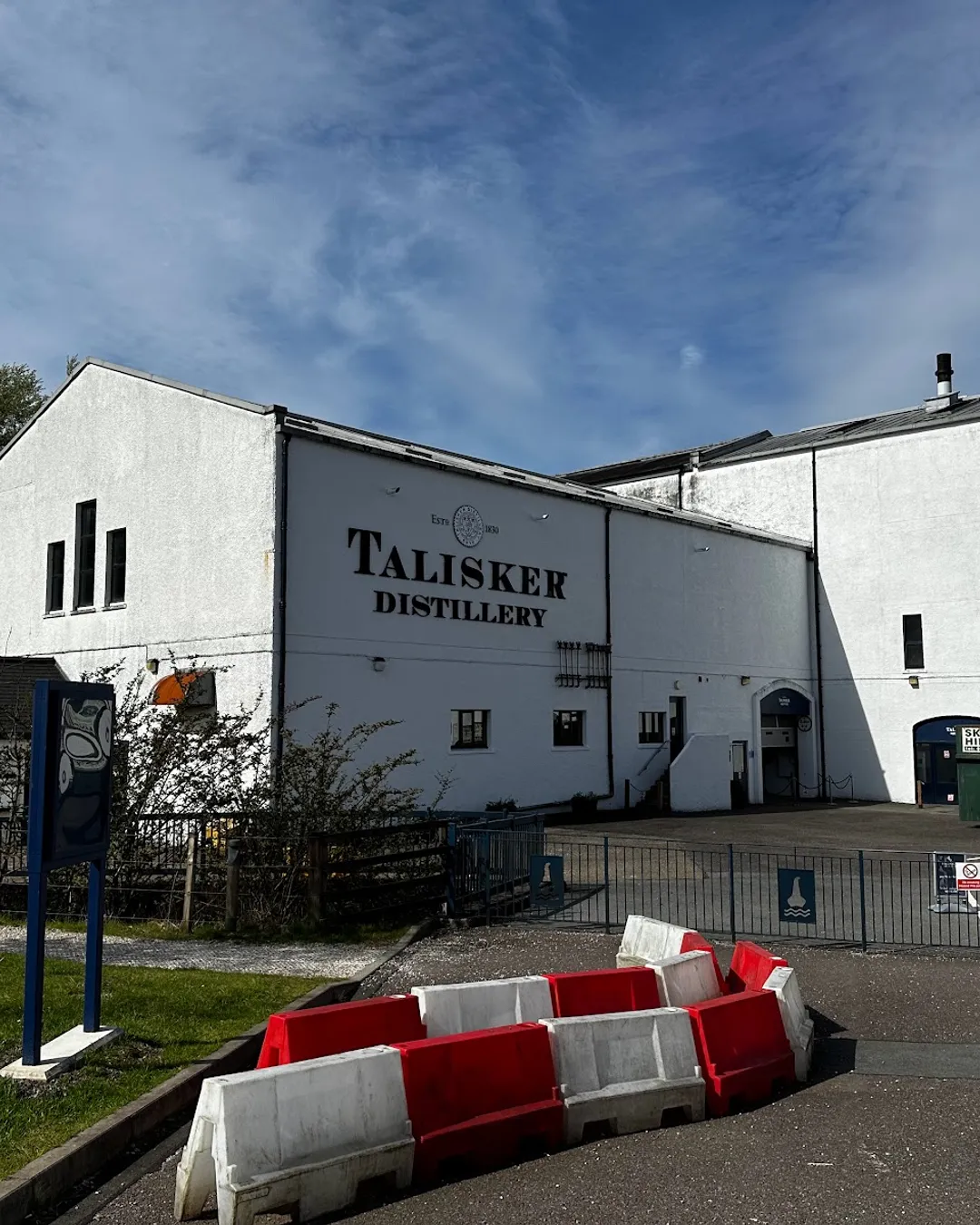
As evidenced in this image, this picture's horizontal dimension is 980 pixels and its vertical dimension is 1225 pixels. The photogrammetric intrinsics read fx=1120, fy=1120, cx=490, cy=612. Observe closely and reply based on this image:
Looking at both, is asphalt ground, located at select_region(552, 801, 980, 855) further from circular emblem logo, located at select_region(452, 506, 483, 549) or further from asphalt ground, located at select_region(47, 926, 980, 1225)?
asphalt ground, located at select_region(47, 926, 980, 1225)

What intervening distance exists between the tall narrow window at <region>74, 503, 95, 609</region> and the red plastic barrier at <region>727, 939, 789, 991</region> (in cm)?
2000

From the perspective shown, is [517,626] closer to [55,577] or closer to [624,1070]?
[55,577]

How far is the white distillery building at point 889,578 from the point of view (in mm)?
32500

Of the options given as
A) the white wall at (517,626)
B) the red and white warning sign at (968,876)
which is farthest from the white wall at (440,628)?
the red and white warning sign at (968,876)

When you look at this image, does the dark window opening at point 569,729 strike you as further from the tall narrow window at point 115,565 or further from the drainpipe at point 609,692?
the tall narrow window at point 115,565

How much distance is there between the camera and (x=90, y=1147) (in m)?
6.34

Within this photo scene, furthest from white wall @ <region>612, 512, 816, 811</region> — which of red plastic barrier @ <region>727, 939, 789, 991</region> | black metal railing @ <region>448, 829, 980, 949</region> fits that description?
red plastic barrier @ <region>727, 939, 789, 991</region>

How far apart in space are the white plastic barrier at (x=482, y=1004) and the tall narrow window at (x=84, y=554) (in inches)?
800

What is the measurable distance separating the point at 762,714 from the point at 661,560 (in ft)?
22.8

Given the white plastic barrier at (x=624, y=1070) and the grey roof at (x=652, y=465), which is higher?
the grey roof at (x=652, y=465)

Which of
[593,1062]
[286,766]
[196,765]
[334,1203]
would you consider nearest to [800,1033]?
[593,1062]

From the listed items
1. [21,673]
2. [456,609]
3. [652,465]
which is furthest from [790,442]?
[21,673]

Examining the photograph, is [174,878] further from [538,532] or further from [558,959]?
[538,532]

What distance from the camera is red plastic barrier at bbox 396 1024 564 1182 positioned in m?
6.30
